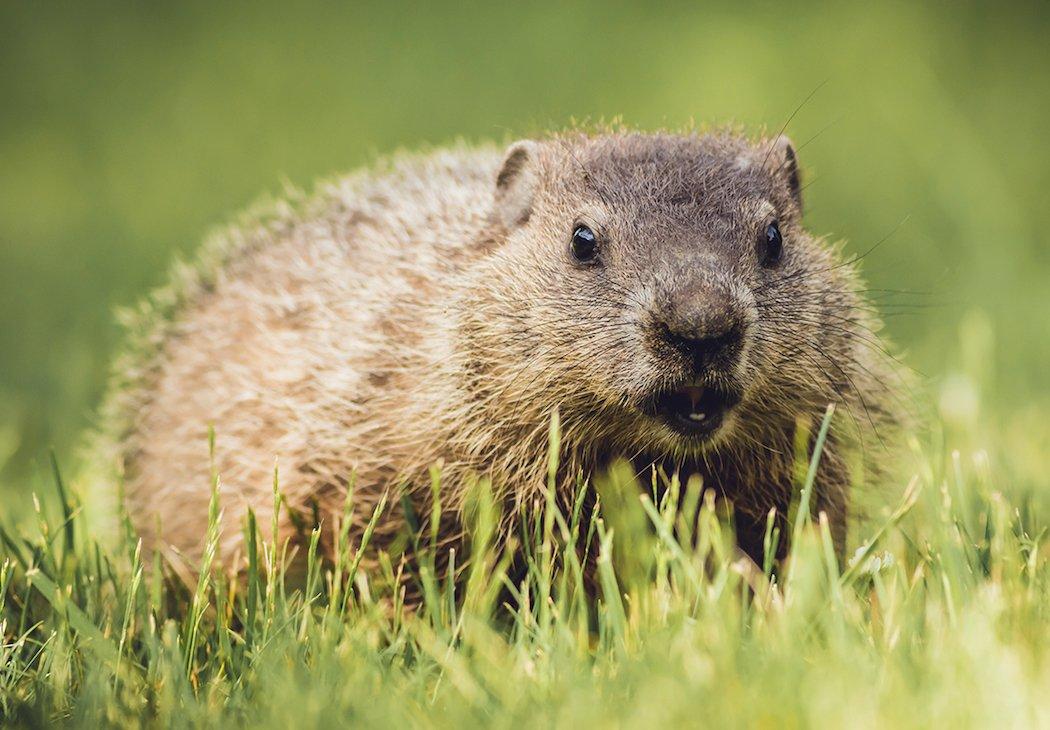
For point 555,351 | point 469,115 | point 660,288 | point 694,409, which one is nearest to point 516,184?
point 555,351

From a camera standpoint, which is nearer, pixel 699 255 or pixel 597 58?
pixel 699 255

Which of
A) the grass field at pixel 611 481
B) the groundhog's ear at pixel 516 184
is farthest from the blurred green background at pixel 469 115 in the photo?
the groundhog's ear at pixel 516 184

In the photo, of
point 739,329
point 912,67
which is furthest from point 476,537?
point 912,67

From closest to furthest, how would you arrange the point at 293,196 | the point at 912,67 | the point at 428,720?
the point at 428,720
the point at 293,196
the point at 912,67

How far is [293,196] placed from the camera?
551 centimetres

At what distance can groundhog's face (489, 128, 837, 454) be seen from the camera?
10.6 feet

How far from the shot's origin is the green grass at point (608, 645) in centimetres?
241

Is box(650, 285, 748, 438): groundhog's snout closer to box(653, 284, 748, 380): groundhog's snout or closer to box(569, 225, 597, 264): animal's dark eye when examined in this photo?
box(653, 284, 748, 380): groundhog's snout

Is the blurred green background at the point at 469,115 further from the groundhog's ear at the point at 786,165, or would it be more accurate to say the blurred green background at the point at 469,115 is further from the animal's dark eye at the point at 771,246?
the animal's dark eye at the point at 771,246

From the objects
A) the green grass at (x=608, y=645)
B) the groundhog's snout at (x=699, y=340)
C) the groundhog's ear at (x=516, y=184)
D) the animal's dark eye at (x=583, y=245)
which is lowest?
the green grass at (x=608, y=645)

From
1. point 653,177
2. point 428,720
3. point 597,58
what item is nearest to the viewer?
point 428,720

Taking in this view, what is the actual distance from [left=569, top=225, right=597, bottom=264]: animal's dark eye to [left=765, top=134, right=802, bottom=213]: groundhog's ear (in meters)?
0.69

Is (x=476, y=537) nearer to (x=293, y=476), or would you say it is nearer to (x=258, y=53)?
(x=293, y=476)

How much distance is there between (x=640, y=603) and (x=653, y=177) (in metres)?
1.20
